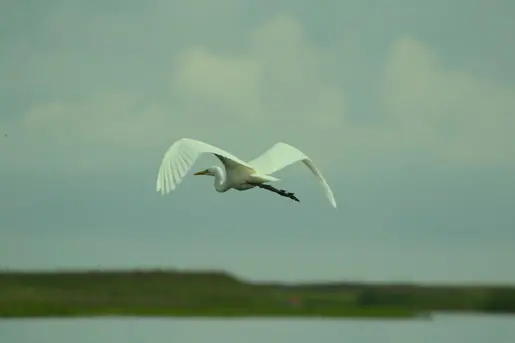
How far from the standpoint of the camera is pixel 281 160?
90.4 ft

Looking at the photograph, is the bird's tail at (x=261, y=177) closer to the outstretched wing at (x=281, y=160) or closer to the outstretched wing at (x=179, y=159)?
the outstretched wing at (x=281, y=160)

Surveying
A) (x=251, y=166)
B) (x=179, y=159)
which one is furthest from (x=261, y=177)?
(x=179, y=159)

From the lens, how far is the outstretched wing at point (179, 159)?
945 inches

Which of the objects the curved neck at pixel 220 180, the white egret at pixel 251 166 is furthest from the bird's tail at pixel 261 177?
the curved neck at pixel 220 180

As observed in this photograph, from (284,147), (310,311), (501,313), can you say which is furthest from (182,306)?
(284,147)

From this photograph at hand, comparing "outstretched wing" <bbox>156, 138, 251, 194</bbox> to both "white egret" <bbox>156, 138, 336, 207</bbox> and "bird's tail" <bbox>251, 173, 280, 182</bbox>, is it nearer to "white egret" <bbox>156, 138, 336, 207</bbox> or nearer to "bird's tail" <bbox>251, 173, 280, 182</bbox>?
"white egret" <bbox>156, 138, 336, 207</bbox>

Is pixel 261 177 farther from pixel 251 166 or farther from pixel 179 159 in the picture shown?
pixel 179 159

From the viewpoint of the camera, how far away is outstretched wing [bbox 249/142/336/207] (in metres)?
27.2

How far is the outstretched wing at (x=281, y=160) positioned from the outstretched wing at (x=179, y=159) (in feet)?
3.89

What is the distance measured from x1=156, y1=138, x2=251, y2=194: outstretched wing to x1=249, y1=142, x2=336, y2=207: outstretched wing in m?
1.19

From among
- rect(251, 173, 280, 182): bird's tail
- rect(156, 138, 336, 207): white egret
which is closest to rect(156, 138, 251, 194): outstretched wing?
rect(156, 138, 336, 207): white egret

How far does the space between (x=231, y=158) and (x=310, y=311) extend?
22893 millimetres

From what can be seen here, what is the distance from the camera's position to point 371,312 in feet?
167

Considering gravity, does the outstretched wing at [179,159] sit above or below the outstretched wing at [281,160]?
below
